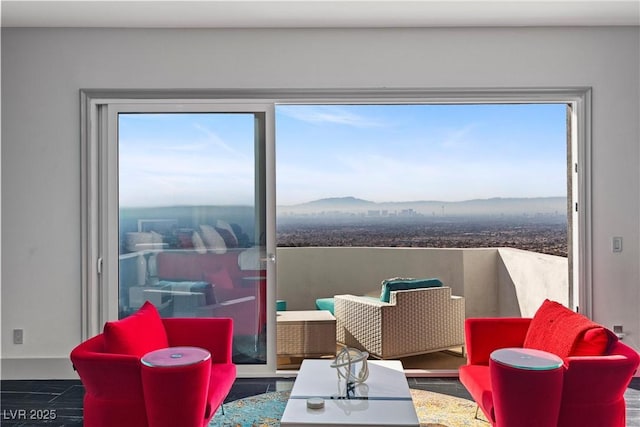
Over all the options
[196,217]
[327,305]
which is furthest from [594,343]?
[327,305]

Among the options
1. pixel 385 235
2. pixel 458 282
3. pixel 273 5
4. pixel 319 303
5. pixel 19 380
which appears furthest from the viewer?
pixel 385 235

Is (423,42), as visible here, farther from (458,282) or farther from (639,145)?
(458,282)

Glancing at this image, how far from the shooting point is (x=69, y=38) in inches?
157

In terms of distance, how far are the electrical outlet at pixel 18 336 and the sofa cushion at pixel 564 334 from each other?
3.48m

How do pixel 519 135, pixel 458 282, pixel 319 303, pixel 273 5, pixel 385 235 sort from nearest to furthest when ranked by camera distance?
1. pixel 273 5
2. pixel 319 303
3. pixel 458 282
4. pixel 519 135
5. pixel 385 235

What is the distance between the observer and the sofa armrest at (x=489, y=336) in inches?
122

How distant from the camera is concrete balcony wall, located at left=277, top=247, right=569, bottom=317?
19.5ft

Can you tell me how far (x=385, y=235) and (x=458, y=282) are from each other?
2.37 metres

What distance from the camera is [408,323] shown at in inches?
184

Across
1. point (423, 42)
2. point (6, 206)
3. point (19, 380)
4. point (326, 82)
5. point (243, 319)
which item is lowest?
point (19, 380)

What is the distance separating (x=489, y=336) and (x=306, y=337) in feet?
5.98

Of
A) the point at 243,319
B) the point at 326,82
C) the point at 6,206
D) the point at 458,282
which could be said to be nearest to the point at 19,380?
the point at 6,206

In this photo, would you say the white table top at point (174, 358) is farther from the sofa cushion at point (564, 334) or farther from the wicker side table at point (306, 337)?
the wicker side table at point (306, 337)

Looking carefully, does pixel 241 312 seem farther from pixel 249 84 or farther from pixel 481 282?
pixel 481 282
